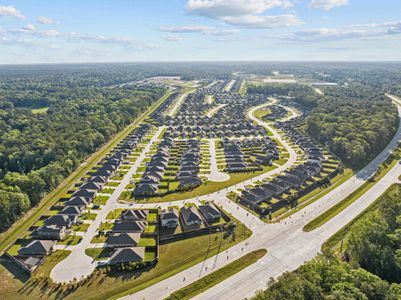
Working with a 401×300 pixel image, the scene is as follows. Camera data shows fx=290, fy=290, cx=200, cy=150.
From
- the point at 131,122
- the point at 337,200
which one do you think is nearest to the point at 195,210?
the point at 337,200

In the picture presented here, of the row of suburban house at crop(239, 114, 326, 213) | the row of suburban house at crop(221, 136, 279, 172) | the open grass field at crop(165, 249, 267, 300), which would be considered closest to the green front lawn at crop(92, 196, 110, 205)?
the row of suburban house at crop(239, 114, 326, 213)

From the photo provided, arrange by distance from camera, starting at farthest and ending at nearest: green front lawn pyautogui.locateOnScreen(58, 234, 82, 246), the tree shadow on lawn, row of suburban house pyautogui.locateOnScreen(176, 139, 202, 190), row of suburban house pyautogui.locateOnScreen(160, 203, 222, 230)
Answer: row of suburban house pyautogui.locateOnScreen(176, 139, 202, 190) < row of suburban house pyautogui.locateOnScreen(160, 203, 222, 230) < green front lawn pyautogui.locateOnScreen(58, 234, 82, 246) < the tree shadow on lawn

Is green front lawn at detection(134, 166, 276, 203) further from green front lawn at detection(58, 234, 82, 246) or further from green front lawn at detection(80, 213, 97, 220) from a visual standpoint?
green front lawn at detection(58, 234, 82, 246)

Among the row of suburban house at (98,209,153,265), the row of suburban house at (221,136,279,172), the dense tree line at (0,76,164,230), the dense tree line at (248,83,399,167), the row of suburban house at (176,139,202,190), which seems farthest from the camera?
the dense tree line at (248,83,399,167)

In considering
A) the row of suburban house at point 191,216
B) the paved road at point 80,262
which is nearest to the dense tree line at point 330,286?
the row of suburban house at point 191,216

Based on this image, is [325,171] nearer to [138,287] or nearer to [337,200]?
[337,200]

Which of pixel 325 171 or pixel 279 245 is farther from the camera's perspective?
pixel 325 171
